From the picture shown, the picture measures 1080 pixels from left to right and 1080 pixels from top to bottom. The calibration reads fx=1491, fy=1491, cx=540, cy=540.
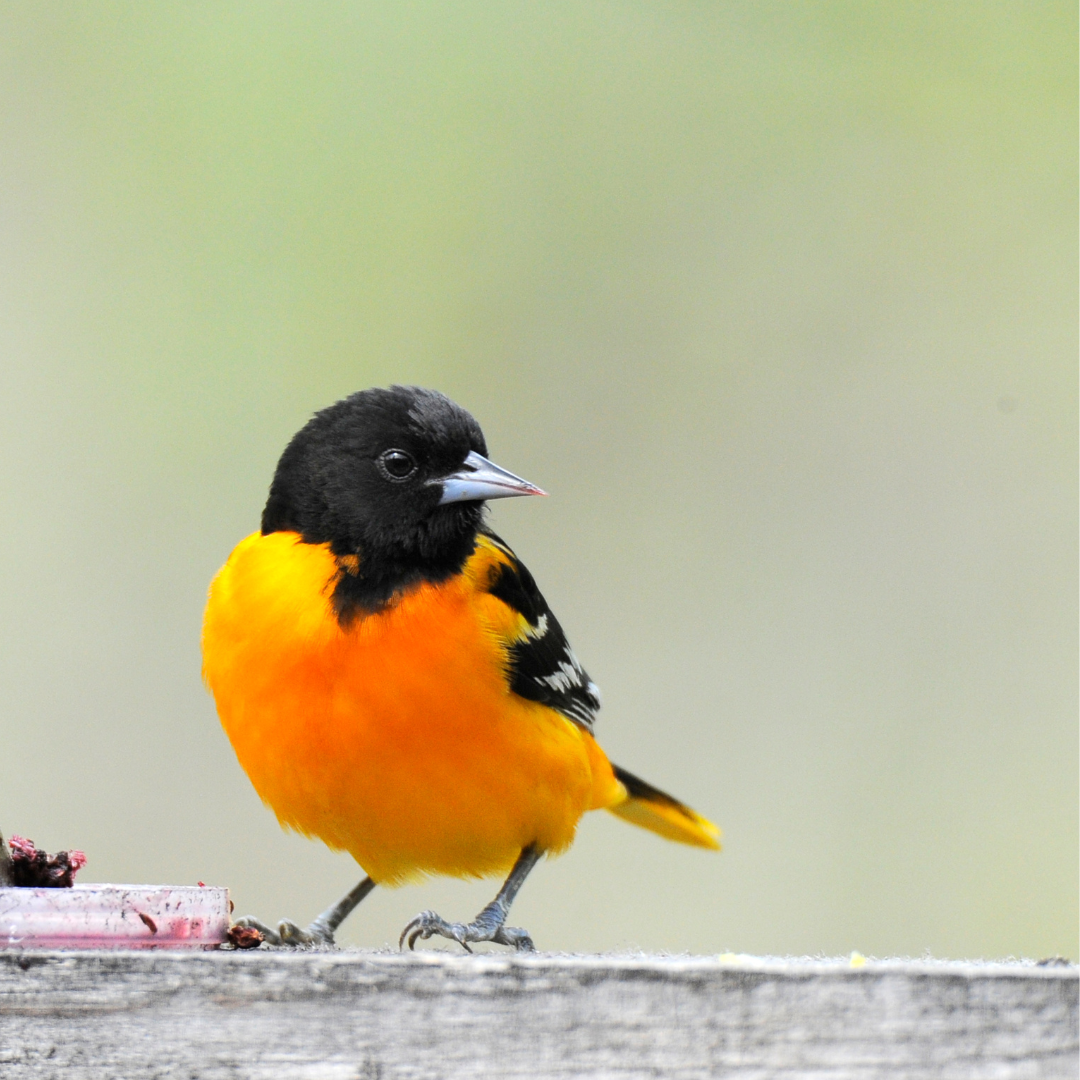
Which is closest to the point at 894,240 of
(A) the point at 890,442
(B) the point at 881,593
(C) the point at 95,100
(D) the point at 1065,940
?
(A) the point at 890,442

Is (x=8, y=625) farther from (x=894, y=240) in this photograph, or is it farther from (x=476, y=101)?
(x=894, y=240)

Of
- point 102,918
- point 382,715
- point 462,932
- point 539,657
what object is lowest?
point 102,918

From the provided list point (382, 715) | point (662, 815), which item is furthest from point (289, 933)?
point (662, 815)

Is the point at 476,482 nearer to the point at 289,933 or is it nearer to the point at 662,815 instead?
the point at 289,933

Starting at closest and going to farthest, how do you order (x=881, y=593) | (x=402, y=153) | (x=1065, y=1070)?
1. (x=1065, y=1070)
2. (x=881, y=593)
3. (x=402, y=153)

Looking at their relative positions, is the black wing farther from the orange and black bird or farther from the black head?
the black head

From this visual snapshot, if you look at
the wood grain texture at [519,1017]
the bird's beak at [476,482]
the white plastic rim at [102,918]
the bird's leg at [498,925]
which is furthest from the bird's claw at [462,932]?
the bird's beak at [476,482]

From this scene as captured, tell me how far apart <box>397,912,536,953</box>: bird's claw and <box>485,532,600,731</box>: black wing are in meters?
0.45

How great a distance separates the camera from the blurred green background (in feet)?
15.0

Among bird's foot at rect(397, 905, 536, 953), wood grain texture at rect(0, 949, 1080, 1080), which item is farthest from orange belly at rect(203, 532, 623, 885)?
wood grain texture at rect(0, 949, 1080, 1080)

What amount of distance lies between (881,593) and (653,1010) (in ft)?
11.6

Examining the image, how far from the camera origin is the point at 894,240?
5379 mm

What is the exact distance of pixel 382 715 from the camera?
2.60 m

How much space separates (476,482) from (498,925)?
0.86 meters
